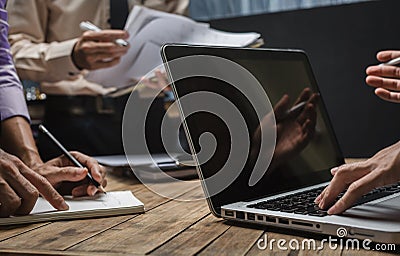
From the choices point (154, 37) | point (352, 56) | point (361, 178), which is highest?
point (154, 37)

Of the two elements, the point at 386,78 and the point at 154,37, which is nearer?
the point at 386,78

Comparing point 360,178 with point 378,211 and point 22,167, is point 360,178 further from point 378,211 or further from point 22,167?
point 22,167

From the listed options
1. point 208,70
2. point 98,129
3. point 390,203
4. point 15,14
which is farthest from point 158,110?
point 390,203

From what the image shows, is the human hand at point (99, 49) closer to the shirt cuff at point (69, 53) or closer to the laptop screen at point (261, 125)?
the shirt cuff at point (69, 53)

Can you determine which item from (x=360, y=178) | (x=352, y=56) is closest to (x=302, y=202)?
(x=360, y=178)

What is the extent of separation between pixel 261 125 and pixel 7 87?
1.58 feet

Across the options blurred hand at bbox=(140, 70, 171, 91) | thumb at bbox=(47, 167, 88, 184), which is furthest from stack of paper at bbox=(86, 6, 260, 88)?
thumb at bbox=(47, 167, 88, 184)

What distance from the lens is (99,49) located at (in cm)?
142

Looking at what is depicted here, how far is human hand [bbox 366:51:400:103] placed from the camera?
110 centimetres

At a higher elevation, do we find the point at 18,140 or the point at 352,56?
the point at 18,140

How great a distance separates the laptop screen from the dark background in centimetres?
88

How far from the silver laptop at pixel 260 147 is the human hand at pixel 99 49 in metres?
0.53

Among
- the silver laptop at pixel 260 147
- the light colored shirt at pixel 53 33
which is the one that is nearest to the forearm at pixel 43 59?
the light colored shirt at pixel 53 33

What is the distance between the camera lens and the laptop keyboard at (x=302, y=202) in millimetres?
679
